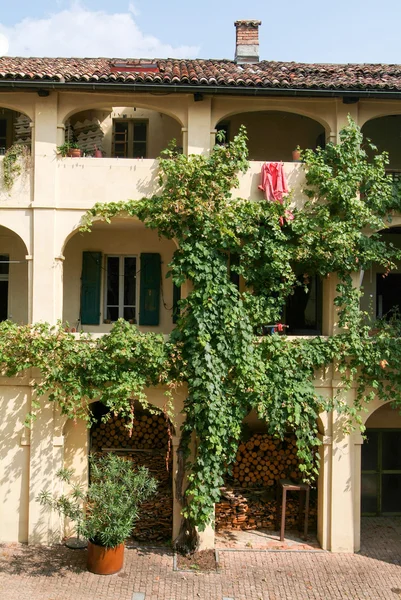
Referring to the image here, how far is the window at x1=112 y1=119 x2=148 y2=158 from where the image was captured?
14789 millimetres

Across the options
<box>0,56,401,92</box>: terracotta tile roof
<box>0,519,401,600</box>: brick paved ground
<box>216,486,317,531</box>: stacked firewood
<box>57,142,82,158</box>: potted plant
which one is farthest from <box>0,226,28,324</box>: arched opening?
<box>216,486,317,531</box>: stacked firewood

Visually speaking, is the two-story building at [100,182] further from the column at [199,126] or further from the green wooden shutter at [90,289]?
the green wooden shutter at [90,289]

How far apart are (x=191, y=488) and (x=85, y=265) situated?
20.1 feet

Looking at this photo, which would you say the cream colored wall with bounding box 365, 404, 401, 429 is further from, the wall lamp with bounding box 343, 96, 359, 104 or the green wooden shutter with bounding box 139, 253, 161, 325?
the wall lamp with bounding box 343, 96, 359, 104

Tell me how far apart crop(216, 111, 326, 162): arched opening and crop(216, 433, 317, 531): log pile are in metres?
7.64

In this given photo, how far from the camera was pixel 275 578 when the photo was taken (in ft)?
36.1

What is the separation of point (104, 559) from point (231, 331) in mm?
5391

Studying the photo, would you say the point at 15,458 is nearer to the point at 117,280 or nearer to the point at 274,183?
the point at 117,280

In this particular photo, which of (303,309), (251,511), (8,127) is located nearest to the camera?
(251,511)

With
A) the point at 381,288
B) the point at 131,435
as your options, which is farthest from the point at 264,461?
the point at 381,288

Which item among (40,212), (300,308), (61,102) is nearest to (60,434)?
(40,212)

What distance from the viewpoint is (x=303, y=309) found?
13828mm

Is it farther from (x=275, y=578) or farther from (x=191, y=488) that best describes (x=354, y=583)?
(x=191, y=488)

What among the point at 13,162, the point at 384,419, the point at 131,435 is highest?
the point at 13,162
